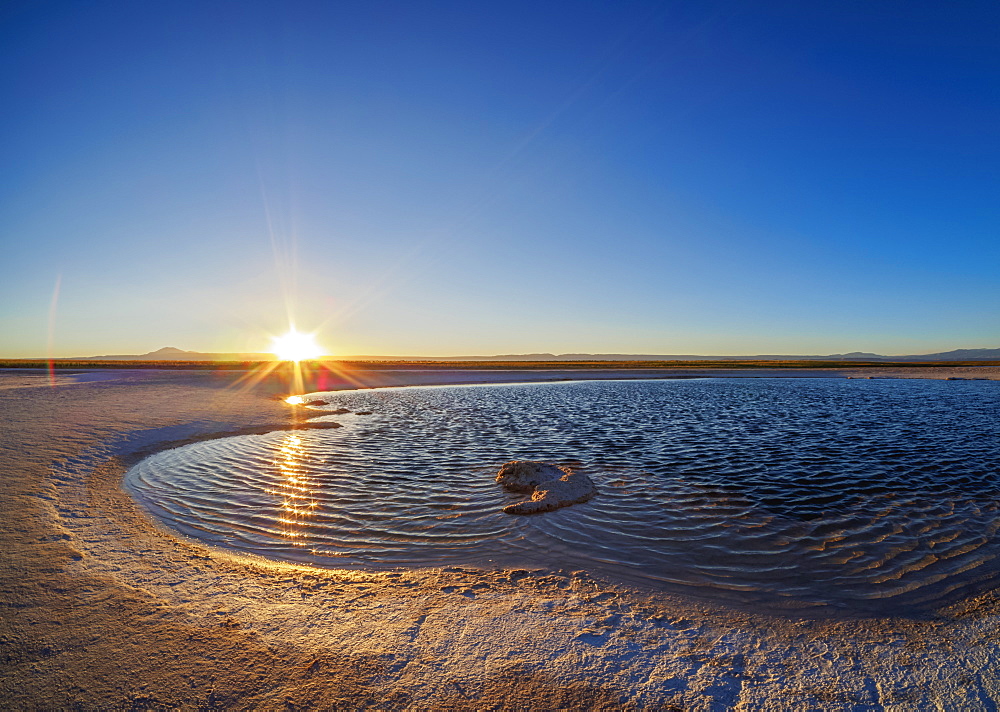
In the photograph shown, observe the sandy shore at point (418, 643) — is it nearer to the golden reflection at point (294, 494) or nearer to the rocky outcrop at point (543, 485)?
the golden reflection at point (294, 494)

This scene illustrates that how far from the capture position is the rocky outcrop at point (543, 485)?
10523 millimetres

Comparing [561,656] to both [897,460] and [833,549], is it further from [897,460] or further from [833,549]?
[897,460]

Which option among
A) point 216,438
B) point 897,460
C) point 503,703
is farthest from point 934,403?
point 216,438

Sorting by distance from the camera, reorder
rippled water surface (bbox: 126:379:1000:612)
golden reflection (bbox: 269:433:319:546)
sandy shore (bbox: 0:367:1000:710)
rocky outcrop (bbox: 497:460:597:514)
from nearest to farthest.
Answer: sandy shore (bbox: 0:367:1000:710), rippled water surface (bbox: 126:379:1000:612), golden reflection (bbox: 269:433:319:546), rocky outcrop (bbox: 497:460:597:514)

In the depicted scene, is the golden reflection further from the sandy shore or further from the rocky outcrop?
the rocky outcrop

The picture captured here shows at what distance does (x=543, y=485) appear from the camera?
1145cm

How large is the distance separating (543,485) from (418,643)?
6306 millimetres

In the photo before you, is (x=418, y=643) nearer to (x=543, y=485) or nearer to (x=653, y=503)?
(x=543, y=485)

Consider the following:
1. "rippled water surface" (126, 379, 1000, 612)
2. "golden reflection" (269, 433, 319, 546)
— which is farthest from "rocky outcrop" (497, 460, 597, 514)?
"golden reflection" (269, 433, 319, 546)

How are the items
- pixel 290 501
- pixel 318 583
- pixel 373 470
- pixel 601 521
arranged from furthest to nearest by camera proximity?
pixel 373 470
pixel 290 501
pixel 601 521
pixel 318 583

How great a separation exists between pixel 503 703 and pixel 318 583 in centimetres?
387

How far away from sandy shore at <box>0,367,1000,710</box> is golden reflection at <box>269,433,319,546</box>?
1.65 metres

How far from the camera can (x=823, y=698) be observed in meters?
4.60

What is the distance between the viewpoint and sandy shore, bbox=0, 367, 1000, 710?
4.58 meters
